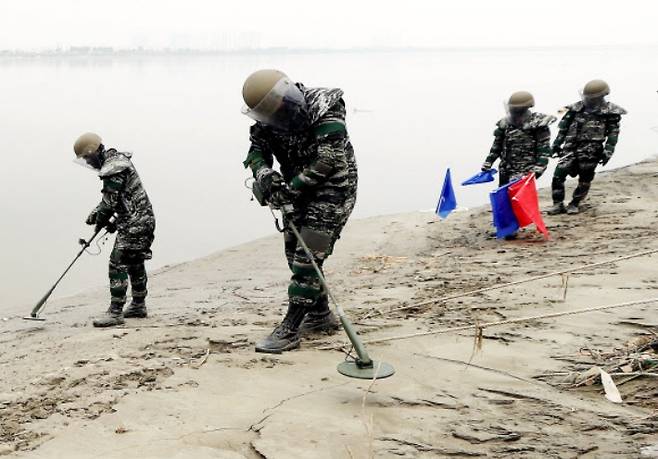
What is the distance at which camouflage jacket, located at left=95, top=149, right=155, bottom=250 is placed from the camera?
17.5 ft

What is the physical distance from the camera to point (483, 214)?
10000 mm

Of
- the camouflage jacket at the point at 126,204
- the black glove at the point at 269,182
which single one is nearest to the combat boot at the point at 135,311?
the camouflage jacket at the point at 126,204

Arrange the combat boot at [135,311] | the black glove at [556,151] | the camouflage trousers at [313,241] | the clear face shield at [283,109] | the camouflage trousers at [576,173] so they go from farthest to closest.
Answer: the camouflage trousers at [576,173] → the black glove at [556,151] → the combat boot at [135,311] → the camouflage trousers at [313,241] → the clear face shield at [283,109]

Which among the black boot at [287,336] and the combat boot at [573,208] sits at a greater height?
the combat boot at [573,208]

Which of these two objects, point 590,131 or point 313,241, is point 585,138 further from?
point 313,241

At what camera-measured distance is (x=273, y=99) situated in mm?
3934

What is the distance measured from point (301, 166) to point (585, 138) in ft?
16.7

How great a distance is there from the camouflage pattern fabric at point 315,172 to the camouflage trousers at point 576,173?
16.3 feet

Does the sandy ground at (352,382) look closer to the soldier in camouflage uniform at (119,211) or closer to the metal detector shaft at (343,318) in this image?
the metal detector shaft at (343,318)

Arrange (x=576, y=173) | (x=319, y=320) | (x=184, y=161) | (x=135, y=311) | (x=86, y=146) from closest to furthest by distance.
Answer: (x=319, y=320) → (x=86, y=146) → (x=135, y=311) → (x=576, y=173) → (x=184, y=161)

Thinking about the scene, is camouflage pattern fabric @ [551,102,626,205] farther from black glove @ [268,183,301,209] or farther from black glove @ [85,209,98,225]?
black glove @ [85,209,98,225]

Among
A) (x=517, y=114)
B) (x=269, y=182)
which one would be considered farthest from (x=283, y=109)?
(x=517, y=114)

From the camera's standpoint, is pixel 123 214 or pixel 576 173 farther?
pixel 576 173

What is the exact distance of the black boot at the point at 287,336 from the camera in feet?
13.5
